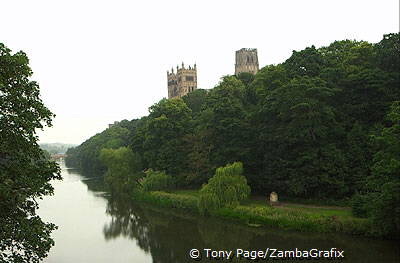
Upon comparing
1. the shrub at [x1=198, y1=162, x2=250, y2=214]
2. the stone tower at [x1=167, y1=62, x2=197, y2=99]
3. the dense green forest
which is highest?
the stone tower at [x1=167, y1=62, x2=197, y2=99]

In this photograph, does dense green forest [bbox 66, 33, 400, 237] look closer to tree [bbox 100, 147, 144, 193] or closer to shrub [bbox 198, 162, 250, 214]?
shrub [bbox 198, 162, 250, 214]

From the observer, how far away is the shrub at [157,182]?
4484cm

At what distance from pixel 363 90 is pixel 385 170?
1410 cm

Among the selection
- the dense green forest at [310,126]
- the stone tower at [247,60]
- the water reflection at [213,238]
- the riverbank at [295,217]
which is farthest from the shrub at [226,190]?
the stone tower at [247,60]

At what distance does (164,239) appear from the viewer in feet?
95.8

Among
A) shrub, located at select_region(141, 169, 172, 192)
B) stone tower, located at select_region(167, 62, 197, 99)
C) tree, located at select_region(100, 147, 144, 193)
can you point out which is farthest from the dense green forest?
stone tower, located at select_region(167, 62, 197, 99)

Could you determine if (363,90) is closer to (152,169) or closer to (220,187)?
(220,187)

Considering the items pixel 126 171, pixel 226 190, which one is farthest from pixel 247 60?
pixel 226 190

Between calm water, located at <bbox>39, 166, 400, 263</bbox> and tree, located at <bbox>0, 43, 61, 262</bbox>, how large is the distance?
12.0 meters

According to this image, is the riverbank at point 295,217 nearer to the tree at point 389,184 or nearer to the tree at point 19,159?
the tree at point 389,184

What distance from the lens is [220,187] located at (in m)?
33.5

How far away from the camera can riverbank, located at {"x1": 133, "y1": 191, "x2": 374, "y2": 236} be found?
2656 cm

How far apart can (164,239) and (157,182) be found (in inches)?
630

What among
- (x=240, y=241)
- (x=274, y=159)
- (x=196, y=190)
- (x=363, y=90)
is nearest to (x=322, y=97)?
(x=363, y=90)
